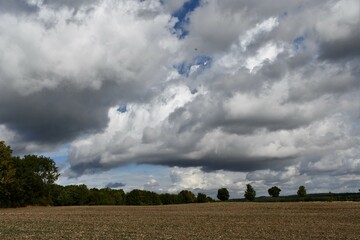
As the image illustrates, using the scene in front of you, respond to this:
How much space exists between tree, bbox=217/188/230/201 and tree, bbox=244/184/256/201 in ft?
25.4

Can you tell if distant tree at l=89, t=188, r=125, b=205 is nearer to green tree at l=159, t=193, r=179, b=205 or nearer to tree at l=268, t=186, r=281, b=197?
green tree at l=159, t=193, r=179, b=205

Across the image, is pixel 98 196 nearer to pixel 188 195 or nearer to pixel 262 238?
pixel 188 195

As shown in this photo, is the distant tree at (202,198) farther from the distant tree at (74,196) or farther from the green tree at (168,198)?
the distant tree at (74,196)

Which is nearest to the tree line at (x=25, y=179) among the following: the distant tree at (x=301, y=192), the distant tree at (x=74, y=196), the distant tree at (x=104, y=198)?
the distant tree at (x=74, y=196)

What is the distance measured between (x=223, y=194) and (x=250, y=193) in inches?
385

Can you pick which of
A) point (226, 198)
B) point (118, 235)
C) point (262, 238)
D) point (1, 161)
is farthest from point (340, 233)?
point (226, 198)

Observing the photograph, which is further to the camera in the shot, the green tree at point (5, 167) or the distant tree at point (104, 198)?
the distant tree at point (104, 198)

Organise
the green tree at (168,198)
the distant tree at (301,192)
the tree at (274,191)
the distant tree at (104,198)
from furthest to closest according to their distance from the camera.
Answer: the green tree at (168,198) → the tree at (274,191) → the distant tree at (301,192) → the distant tree at (104,198)

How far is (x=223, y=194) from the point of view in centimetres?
14975

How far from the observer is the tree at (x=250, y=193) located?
502ft

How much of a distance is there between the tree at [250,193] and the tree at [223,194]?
776 centimetres

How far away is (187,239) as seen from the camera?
3441 centimetres

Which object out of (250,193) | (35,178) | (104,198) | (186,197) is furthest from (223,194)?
(35,178)

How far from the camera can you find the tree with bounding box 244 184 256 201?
15300cm
